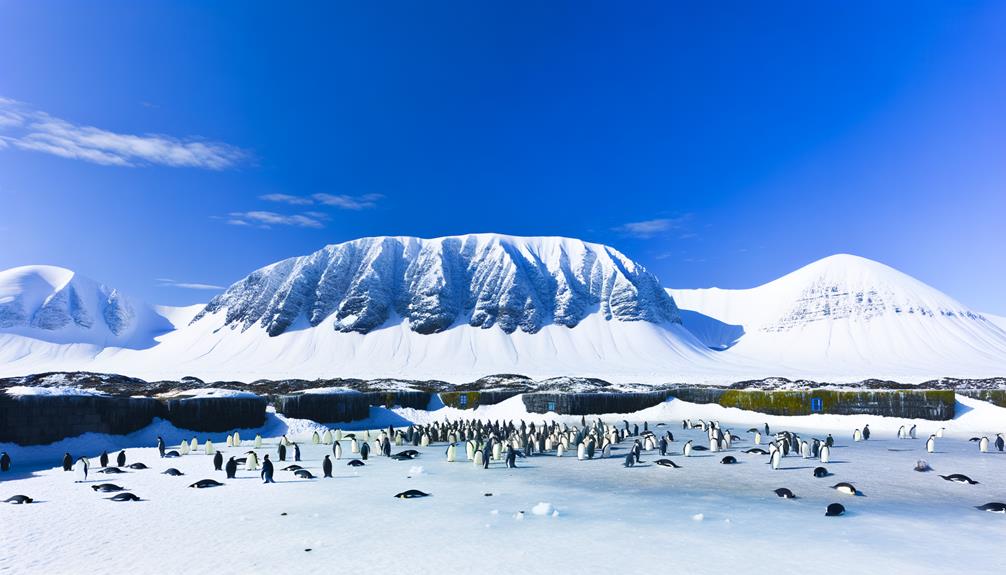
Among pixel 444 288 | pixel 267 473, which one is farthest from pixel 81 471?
pixel 444 288

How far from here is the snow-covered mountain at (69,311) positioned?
163500 mm

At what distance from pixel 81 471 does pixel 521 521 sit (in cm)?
1922

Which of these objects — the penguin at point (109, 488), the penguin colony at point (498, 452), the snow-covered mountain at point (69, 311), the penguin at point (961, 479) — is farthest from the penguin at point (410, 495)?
the snow-covered mountain at point (69, 311)

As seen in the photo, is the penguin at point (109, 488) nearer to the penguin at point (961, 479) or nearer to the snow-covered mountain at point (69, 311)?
the penguin at point (961, 479)

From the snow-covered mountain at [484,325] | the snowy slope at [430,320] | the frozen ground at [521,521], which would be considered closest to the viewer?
the frozen ground at [521,521]

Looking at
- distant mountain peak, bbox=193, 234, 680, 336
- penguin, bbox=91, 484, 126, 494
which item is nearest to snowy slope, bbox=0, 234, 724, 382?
distant mountain peak, bbox=193, 234, 680, 336

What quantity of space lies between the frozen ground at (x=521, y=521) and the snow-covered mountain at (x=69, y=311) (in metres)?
169

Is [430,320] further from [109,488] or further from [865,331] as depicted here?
[109,488]

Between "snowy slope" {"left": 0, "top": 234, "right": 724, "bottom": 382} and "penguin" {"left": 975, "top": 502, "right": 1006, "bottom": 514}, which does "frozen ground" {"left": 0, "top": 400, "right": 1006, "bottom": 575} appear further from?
"snowy slope" {"left": 0, "top": 234, "right": 724, "bottom": 382}

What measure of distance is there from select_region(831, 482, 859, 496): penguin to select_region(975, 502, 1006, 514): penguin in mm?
2872

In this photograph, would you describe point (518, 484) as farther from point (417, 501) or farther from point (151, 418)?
point (151, 418)

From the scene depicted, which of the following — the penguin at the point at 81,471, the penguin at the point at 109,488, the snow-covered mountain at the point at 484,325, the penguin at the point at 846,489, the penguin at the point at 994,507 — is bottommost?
the penguin at the point at 81,471

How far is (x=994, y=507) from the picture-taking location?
15.5 metres

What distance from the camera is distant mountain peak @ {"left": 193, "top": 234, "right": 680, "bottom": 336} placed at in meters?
148
